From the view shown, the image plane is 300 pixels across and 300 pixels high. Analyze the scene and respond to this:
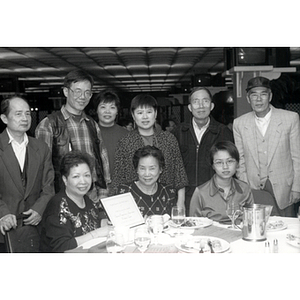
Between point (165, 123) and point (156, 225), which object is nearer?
point (156, 225)

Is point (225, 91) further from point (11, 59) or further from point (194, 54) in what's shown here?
point (11, 59)

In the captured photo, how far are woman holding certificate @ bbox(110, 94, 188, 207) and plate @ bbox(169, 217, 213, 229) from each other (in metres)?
0.20

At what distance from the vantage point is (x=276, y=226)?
2539 millimetres

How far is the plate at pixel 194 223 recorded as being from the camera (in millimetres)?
2566

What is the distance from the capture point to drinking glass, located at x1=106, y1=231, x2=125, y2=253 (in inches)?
88.7

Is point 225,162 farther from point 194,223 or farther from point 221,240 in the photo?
point 221,240

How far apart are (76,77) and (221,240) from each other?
1.47m

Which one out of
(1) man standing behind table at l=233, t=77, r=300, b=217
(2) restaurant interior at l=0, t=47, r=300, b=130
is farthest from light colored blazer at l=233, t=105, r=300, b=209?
(2) restaurant interior at l=0, t=47, r=300, b=130

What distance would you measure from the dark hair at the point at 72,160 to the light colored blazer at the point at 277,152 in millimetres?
1069

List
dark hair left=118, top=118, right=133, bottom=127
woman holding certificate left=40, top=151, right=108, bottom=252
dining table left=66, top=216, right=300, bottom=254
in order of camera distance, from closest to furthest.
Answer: dining table left=66, top=216, right=300, bottom=254 < woman holding certificate left=40, top=151, right=108, bottom=252 < dark hair left=118, top=118, right=133, bottom=127

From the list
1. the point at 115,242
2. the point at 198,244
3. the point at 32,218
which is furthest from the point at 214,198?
the point at 32,218

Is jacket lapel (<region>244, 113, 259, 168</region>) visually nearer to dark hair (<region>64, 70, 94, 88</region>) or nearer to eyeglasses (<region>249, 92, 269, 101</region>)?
eyeglasses (<region>249, 92, 269, 101</region>)
